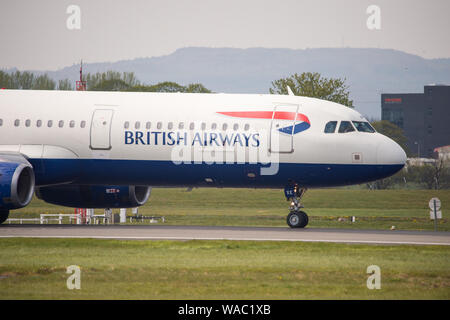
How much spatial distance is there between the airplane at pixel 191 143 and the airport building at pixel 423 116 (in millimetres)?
148383

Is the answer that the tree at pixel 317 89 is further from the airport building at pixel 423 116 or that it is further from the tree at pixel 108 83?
the airport building at pixel 423 116

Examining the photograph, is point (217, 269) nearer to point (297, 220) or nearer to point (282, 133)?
point (282, 133)

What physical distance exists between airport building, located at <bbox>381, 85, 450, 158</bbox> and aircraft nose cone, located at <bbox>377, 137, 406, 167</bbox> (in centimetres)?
14828

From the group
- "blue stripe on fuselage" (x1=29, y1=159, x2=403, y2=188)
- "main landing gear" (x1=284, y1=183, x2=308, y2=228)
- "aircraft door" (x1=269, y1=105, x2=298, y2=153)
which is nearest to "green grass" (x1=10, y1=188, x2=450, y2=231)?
"blue stripe on fuselage" (x1=29, y1=159, x2=403, y2=188)

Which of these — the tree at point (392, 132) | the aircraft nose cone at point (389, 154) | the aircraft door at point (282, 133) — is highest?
the tree at point (392, 132)

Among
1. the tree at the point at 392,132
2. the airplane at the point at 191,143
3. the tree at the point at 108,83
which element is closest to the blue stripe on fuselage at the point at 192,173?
the airplane at the point at 191,143

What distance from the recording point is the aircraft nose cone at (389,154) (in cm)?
2891

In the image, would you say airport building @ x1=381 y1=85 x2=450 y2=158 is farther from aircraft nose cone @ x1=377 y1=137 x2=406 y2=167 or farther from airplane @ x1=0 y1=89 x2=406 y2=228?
airplane @ x1=0 y1=89 x2=406 y2=228

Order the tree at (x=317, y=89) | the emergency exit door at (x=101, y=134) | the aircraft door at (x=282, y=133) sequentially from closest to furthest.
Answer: the aircraft door at (x=282, y=133)
the emergency exit door at (x=101, y=134)
the tree at (x=317, y=89)

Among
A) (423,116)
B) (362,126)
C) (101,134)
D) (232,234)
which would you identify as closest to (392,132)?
Answer: (423,116)

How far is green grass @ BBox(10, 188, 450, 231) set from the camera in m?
44.2

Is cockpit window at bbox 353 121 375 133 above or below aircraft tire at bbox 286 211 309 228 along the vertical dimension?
above

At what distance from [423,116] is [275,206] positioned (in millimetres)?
137406

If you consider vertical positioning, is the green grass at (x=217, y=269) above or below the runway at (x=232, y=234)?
below
